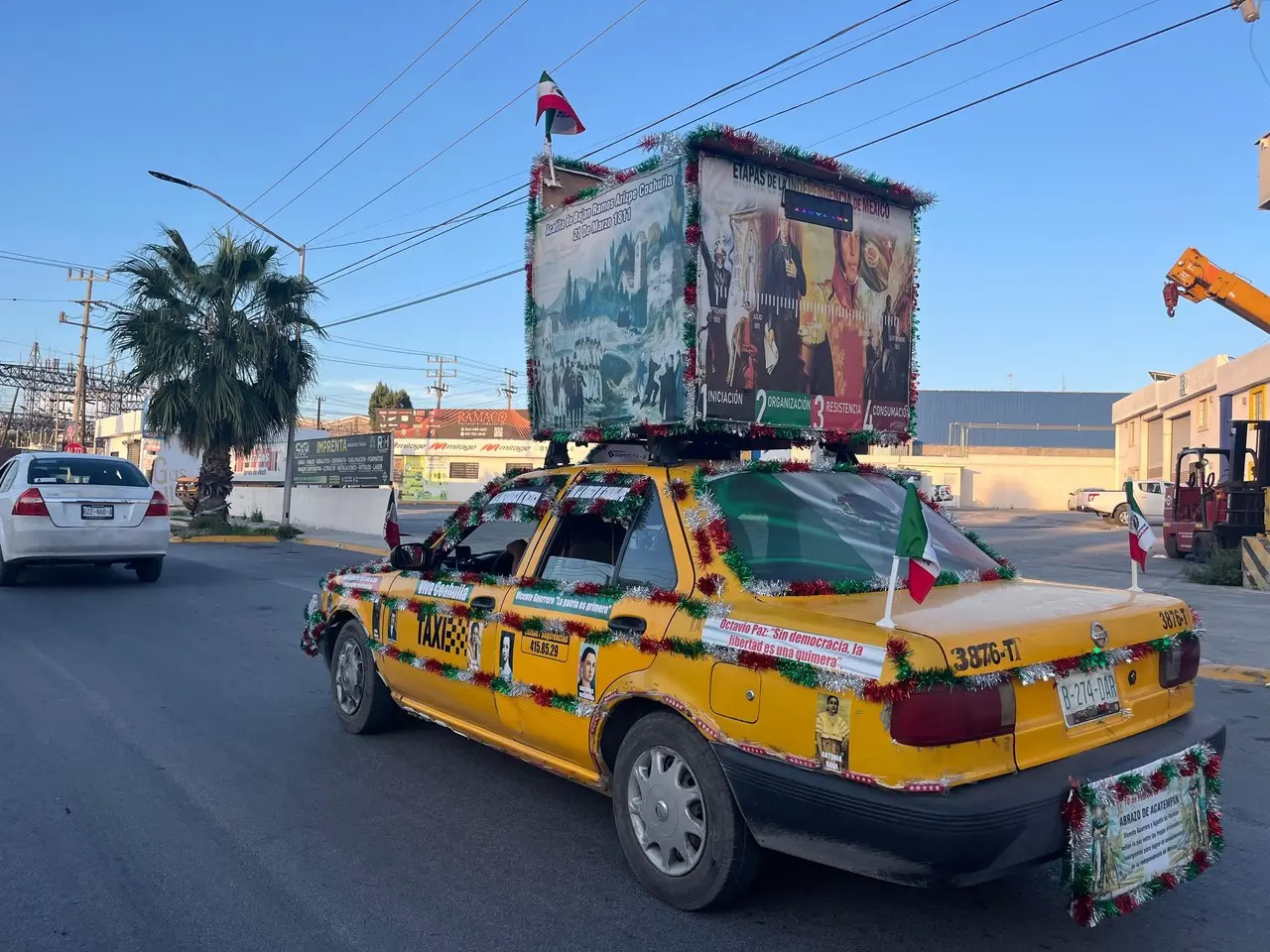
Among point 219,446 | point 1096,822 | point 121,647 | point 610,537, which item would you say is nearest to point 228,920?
point 610,537

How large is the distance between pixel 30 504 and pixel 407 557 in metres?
8.84

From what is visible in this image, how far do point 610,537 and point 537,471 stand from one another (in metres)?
0.91

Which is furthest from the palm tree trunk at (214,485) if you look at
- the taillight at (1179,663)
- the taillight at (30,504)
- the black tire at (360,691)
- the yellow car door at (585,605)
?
the taillight at (1179,663)

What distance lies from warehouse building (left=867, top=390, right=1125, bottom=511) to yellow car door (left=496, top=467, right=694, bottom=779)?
39225 mm

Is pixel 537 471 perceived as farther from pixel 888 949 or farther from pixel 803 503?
pixel 888 949

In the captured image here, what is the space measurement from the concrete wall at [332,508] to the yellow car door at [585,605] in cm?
1923


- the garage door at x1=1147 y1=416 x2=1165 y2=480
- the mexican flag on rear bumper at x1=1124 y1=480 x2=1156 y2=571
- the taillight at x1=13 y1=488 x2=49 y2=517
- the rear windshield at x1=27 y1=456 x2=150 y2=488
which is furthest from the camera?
the garage door at x1=1147 y1=416 x2=1165 y2=480

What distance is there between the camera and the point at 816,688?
310 centimetres

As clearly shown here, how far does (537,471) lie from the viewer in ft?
16.6

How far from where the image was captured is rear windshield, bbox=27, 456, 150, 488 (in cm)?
1232

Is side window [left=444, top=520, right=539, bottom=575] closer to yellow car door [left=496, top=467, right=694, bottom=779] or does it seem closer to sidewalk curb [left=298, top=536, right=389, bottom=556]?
yellow car door [left=496, top=467, right=694, bottom=779]

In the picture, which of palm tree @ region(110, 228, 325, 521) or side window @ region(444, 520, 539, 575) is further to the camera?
palm tree @ region(110, 228, 325, 521)

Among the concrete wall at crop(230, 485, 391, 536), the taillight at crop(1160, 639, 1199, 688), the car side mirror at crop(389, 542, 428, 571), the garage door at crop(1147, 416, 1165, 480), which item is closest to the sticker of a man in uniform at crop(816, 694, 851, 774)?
the taillight at crop(1160, 639, 1199, 688)

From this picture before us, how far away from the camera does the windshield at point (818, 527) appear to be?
384 cm
